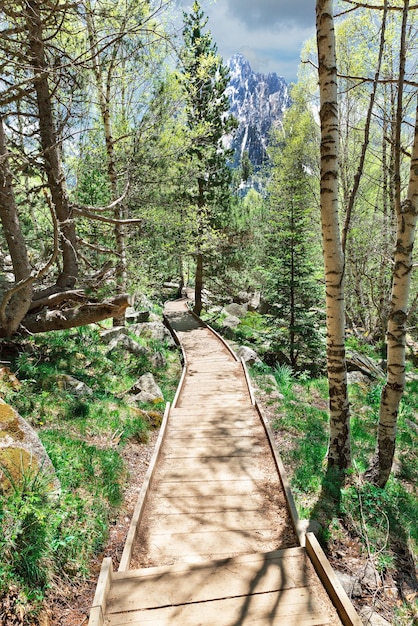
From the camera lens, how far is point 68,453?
4.28 meters

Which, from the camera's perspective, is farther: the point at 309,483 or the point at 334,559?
the point at 309,483

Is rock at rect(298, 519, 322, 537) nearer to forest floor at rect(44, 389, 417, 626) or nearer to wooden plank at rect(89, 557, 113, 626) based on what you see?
forest floor at rect(44, 389, 417, 626)

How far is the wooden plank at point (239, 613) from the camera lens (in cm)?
238

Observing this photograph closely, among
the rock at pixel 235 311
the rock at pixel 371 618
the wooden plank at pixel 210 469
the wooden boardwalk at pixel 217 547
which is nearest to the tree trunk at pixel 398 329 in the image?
the wooden boardwalk at pixel 217 547

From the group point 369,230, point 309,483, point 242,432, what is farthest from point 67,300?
point 369,230

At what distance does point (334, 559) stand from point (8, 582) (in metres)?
3.12

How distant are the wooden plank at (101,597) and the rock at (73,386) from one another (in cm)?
355

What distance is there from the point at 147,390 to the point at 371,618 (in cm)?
525

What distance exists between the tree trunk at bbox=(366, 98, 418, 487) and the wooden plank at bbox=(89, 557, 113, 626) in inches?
156

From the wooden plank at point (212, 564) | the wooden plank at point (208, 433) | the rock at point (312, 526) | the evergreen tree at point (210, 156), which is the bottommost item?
the rock at point (312, 526)

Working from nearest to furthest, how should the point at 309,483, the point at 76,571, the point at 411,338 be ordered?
the point at 76,571 < the point at 309,483 < the point at 411,338

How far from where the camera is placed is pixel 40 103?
6.25 m

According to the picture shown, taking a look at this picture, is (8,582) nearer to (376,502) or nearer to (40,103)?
(376,502)

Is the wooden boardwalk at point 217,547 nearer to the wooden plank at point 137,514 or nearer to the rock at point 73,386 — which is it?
the wooden plank at point 137,514
